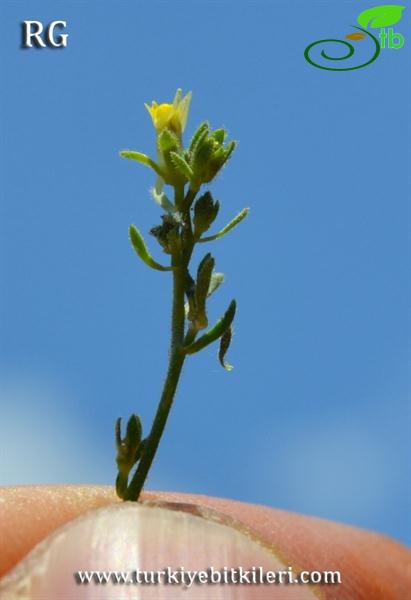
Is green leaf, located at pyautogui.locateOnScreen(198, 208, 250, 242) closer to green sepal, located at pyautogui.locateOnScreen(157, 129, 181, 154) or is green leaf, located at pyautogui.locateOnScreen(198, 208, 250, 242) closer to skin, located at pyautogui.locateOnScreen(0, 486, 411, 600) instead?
green sepal, located at pyautogui.locateOnScreen(157, 129, 181, 154)

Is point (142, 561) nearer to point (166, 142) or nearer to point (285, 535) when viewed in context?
point (166, 142)

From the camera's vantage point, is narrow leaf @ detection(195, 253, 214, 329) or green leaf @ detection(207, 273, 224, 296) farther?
green leaf @ detection(207, 273, 224, 296)

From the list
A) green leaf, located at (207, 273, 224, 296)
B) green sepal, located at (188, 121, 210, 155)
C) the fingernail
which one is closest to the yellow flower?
green sepal, located at (188, 121, 210, 155)

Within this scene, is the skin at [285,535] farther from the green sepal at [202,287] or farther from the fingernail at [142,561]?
the green sepal at [202,287]

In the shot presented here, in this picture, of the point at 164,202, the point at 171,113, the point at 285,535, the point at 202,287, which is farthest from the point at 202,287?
the point at 285,535

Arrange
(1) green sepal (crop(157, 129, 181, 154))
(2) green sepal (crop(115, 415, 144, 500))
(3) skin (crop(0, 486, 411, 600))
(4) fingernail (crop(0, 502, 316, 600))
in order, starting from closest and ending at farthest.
Result: (4) fingernail (crop(0, 502, 316, 600)) → (2) green sepal (crop(115, 415, 144, 500)) → (1) green sepal (crop(157, 129, 181, 154)) → (3) skin (crop(0, 486, 411, 600))

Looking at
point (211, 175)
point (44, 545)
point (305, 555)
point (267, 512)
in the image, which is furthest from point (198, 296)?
point (267, 512)

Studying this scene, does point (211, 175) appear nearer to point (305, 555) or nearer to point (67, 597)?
point (67, 597)
